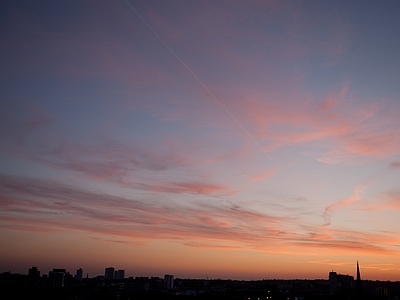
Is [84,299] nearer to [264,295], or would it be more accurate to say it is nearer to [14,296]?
[14,296]

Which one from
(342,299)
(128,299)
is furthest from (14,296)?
(342,299)

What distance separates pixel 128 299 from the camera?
146625mm

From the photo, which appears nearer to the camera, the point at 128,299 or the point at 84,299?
the point at 84,299

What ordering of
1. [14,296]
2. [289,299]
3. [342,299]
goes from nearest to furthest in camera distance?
1. [14,296]
2. [289,299]
3. [342,299]

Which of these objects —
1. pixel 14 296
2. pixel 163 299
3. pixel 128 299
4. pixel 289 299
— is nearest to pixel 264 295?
pixel 289 299

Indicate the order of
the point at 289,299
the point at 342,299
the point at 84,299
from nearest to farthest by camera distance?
the point at 84,299 < the point at 289,299 < the point at 342,299

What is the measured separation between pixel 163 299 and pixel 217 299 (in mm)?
19451

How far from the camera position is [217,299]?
→ 138000mm

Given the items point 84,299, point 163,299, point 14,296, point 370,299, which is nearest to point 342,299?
point 370,299

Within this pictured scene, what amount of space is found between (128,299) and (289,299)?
5656 centimetres

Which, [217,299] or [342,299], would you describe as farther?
[342,299]

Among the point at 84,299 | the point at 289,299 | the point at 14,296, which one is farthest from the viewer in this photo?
the point at 289,299

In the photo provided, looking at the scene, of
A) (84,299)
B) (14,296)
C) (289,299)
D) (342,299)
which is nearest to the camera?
(14,296)

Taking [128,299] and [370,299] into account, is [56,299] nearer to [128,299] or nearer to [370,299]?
[128,299]
